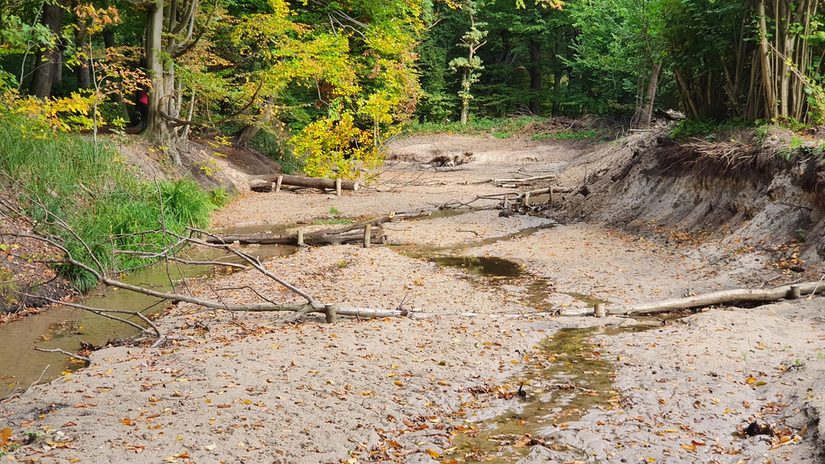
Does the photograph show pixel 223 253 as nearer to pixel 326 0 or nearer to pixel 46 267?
pixel 46 267

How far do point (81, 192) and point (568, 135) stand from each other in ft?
84.6

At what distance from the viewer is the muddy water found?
707 centimetres

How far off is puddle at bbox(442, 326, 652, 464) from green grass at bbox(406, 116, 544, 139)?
30011 mm

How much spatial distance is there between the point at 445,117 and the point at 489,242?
28171 mm

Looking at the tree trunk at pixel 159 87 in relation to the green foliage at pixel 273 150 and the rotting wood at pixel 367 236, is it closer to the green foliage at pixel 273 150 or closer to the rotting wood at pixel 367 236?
the rotting wood at pixel 367 236

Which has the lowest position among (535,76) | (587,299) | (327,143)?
(587,299)

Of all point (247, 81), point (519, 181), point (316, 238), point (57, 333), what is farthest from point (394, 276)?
point (519, 181)

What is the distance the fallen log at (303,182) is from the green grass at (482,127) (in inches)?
585

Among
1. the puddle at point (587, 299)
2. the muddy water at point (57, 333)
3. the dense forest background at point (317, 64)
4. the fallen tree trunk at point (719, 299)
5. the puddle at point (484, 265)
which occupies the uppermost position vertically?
the dense forest background at point (317, 64)

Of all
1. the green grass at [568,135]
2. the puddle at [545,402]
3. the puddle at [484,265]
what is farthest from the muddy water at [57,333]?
the green grass at [568,135]

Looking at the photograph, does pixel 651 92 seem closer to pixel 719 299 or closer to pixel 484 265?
pixel 484 265

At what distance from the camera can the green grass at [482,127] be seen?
37.7m

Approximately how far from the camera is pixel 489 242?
50.5 ft

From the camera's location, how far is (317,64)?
18.7m
